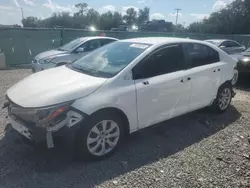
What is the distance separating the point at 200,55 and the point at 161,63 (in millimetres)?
1085

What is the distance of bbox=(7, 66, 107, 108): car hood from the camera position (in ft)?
10.3

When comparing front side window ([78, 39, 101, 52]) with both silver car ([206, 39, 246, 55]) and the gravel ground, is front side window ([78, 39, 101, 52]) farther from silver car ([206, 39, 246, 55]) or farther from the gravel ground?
silver car ([206, 39, 246, 55])

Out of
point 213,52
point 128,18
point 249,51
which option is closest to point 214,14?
point 128,18

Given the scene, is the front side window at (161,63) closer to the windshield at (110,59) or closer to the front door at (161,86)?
the front door at (161,86)

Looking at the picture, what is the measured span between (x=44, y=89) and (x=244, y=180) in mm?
2734

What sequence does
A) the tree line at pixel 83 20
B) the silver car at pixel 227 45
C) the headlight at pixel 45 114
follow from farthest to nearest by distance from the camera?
the tree line at pixel 83 20 → the silver car at pixel 227 45 → the headlight at pixel 45 114

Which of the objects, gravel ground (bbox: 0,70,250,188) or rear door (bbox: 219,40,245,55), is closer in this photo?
gravel ground (bbox: 0,70,250,188)

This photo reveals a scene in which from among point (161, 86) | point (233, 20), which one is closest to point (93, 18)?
point (233, 20)

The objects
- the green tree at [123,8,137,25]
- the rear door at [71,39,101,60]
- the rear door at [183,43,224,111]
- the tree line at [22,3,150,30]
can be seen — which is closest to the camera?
the rear door at [183,43,224,111]

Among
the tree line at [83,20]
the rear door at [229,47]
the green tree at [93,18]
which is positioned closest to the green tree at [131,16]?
the tree line at [83,20]

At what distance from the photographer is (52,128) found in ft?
9.96

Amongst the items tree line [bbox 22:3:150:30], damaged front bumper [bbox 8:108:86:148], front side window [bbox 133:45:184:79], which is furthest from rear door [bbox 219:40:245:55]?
tree line [bbox 22:3:150:30]

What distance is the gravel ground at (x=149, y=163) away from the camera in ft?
10.0

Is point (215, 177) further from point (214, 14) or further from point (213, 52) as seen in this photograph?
point (214, 14)
